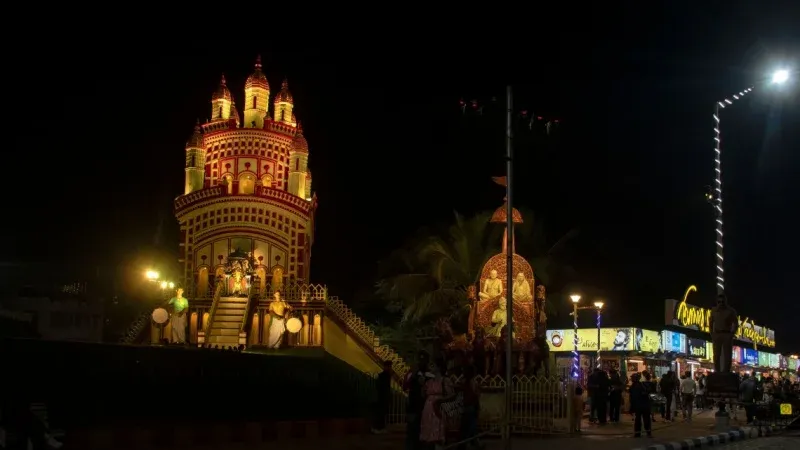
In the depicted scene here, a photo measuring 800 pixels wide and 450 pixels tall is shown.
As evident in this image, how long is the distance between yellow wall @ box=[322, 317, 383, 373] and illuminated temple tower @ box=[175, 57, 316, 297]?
3067mm

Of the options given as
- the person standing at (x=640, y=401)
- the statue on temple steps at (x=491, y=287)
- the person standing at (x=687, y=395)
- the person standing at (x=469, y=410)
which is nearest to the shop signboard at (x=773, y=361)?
the person standing at (x=687, y=395)

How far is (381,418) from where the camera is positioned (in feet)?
61.3

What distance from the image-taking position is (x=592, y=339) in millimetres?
40594

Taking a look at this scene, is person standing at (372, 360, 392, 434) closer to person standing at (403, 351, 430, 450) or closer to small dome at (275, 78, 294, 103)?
person standing at (403, 351, 430, 450)

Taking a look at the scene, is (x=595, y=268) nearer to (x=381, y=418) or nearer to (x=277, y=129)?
(x=277, y=129)

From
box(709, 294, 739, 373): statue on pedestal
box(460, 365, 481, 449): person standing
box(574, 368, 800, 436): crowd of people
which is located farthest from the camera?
box(709, 294, 739, 373): statue on pedestal

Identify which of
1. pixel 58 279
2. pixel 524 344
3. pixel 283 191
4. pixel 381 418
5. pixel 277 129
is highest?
pixel 277 129

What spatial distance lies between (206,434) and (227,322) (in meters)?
19.5

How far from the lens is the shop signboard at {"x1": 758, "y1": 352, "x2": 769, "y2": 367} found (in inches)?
2354

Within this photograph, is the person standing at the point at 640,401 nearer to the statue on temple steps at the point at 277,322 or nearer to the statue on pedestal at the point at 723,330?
the statue on pedestal at the point at 723,330

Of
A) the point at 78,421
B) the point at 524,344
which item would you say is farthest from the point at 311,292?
the point at 78,421

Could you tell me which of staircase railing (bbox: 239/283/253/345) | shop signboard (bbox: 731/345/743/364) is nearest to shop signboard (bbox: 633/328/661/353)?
shop signboard (bbox: 731/345/743/364)

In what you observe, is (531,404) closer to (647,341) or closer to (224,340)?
(224,340)

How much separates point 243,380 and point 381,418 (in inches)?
164
